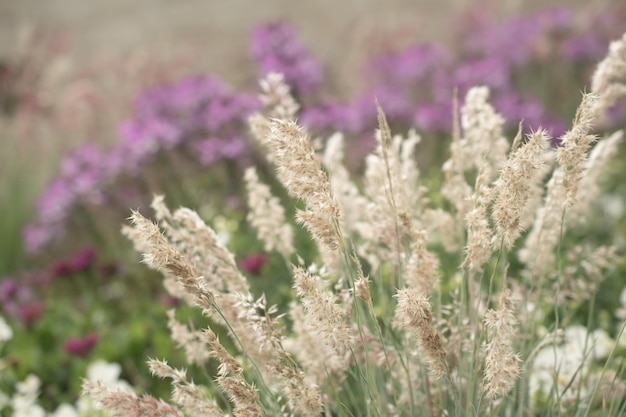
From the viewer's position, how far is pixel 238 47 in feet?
29.7

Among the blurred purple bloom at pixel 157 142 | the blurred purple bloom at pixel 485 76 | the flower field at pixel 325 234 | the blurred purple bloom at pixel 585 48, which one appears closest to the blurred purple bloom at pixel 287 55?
the flower field at pixel 325 234

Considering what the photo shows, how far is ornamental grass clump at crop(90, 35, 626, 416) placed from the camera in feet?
4.37

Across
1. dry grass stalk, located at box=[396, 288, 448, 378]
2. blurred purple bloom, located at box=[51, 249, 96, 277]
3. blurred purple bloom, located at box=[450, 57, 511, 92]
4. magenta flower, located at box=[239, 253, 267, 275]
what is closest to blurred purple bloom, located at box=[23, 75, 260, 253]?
blurred purple bloom, located at box=[51, 249, 96, 277]

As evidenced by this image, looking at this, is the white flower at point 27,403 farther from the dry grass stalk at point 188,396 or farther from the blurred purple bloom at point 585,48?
the blurred purple bloom at point 585,48

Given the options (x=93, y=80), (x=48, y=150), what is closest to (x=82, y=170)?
(x=48, y=150)

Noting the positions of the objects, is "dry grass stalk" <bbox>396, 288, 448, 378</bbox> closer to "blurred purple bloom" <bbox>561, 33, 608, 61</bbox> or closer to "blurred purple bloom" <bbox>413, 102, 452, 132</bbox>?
"blurred purple bloom" <bbox>413, 102, 452, 132</bbox>

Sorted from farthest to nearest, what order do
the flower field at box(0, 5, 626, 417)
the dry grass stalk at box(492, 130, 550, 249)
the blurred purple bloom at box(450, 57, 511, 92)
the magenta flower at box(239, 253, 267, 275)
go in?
the blurred purple bloom at box(450, 57, 511, 92)
the magenta flower at box(239, 253, 267, 275)
the flower field at box(0, 5, 626, 417)
the dry grass stalk at box(492, 130, 550, 249)

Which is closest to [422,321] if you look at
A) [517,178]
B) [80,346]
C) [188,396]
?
[517,178]

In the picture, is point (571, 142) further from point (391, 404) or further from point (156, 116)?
point (156, 116)

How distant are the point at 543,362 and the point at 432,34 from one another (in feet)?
20.7

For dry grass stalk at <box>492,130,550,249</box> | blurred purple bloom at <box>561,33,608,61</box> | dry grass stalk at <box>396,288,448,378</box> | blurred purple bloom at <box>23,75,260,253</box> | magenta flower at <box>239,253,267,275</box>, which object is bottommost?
dry grass stalk at <box>396,288,448,378</box>

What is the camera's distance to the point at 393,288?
1.85 meters

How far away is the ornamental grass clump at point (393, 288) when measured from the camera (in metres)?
1.33

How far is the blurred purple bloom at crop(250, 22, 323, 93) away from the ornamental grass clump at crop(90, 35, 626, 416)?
251 centimetres
